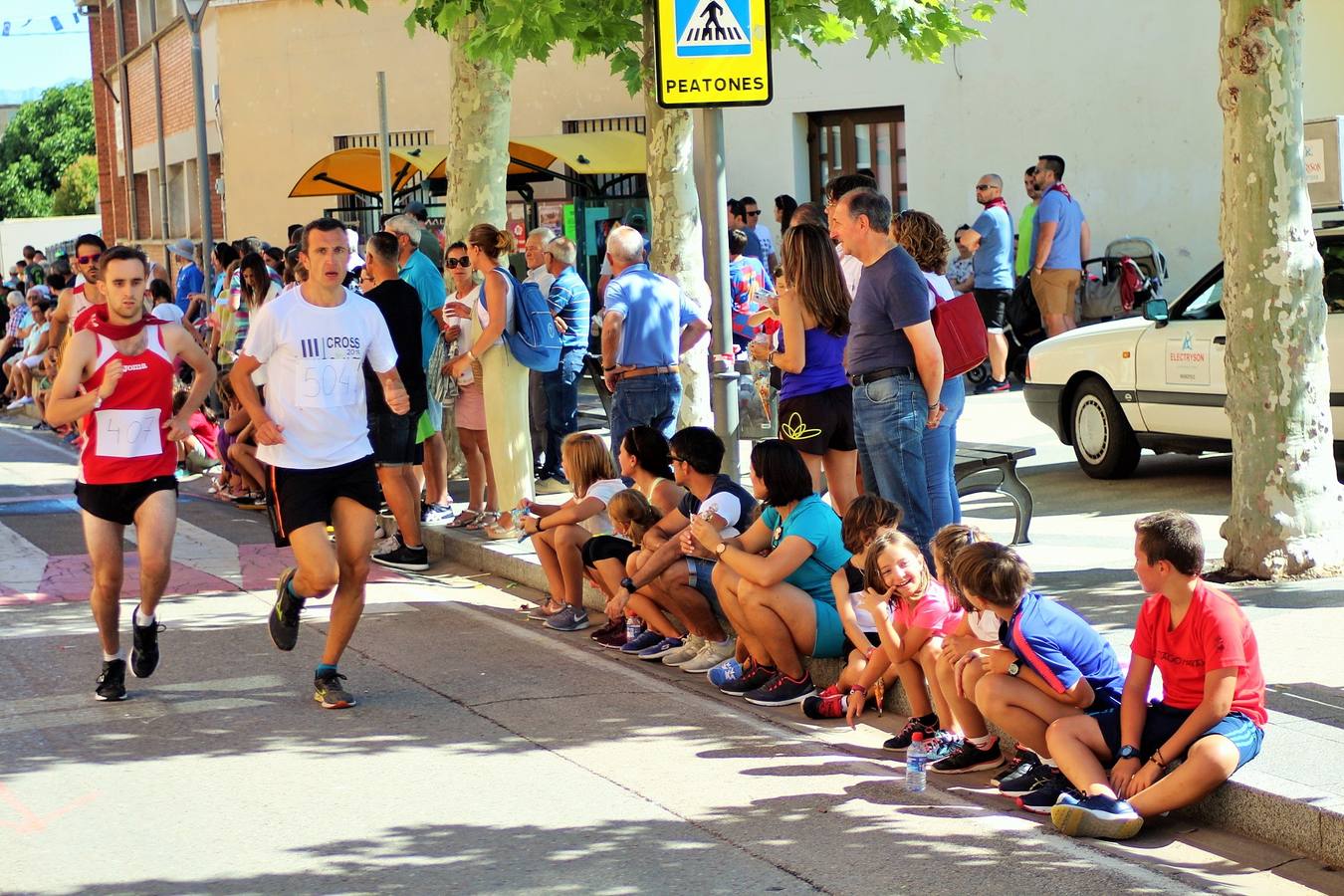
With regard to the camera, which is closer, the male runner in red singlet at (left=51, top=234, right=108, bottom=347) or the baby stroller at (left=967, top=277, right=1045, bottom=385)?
the male runner in red singlet at (left=51, top=234, right=108, bottom=347)

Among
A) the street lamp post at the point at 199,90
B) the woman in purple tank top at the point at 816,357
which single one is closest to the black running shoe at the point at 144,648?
the woman in purple tank top at the point at 816,357

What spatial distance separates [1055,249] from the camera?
18.3 metres

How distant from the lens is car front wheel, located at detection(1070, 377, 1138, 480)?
12492 millimetres

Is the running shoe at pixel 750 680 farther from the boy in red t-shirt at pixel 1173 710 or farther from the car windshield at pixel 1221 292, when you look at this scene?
the car windshield at pixel 1221 292

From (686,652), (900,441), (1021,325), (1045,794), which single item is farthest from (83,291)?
(1021,325)

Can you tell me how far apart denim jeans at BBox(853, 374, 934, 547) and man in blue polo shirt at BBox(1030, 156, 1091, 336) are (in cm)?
1089

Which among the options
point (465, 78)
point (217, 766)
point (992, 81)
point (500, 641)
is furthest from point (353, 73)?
point (217, 766)

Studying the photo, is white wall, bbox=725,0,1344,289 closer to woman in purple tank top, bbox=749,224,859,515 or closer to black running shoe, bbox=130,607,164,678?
woman in purple tank top, bbox=749,224,859,515

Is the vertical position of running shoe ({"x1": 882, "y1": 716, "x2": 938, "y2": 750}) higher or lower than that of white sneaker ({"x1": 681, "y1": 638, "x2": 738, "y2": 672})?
lower

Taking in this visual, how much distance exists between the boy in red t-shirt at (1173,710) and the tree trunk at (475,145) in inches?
336

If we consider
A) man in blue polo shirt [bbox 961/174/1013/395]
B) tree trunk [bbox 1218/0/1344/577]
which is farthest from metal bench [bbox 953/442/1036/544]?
man in blue polo shirt [bbox 961/174/1013/395]

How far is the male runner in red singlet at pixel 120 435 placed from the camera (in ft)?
24.5

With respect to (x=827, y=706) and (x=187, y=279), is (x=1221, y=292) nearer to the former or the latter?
(x=827, y=706)

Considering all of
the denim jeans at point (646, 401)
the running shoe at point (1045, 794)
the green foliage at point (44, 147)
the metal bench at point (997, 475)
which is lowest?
the running shoe at point (1045, 794)
